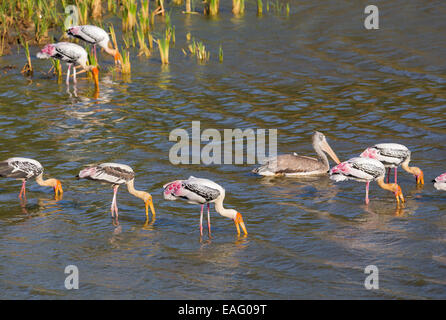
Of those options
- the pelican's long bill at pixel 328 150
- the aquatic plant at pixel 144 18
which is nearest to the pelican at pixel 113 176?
the pelican's long bill at pixel 328 150

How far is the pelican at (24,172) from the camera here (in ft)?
31.3

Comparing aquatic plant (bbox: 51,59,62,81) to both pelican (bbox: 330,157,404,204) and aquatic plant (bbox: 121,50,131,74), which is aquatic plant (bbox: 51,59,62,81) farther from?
pelican (bbox: 330,157,404,204)

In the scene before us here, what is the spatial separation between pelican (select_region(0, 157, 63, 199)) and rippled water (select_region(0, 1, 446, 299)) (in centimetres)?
23

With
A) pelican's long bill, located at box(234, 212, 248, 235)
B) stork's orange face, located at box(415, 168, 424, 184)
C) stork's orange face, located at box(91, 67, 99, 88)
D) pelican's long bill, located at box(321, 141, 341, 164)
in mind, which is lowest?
pelican's long bill, located at box(234, 212, 248, 235)

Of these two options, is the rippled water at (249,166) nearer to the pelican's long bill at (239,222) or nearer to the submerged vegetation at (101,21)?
the pelican's long bill at (239,222)

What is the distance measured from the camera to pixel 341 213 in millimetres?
9102

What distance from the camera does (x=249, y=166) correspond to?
11.3m

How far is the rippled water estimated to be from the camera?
7434 mm

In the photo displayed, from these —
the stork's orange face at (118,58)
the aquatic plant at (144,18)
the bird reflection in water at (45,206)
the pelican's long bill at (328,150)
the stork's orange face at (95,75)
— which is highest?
the aquatic plant at (144,18)

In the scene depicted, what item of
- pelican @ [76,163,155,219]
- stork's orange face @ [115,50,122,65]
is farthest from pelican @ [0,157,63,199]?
stork's orange face @ [115,50,122,65]

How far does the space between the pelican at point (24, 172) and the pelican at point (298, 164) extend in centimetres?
283

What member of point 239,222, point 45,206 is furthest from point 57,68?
point 239,222

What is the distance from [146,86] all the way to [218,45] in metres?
2.86

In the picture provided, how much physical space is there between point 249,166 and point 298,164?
0.88 metres
